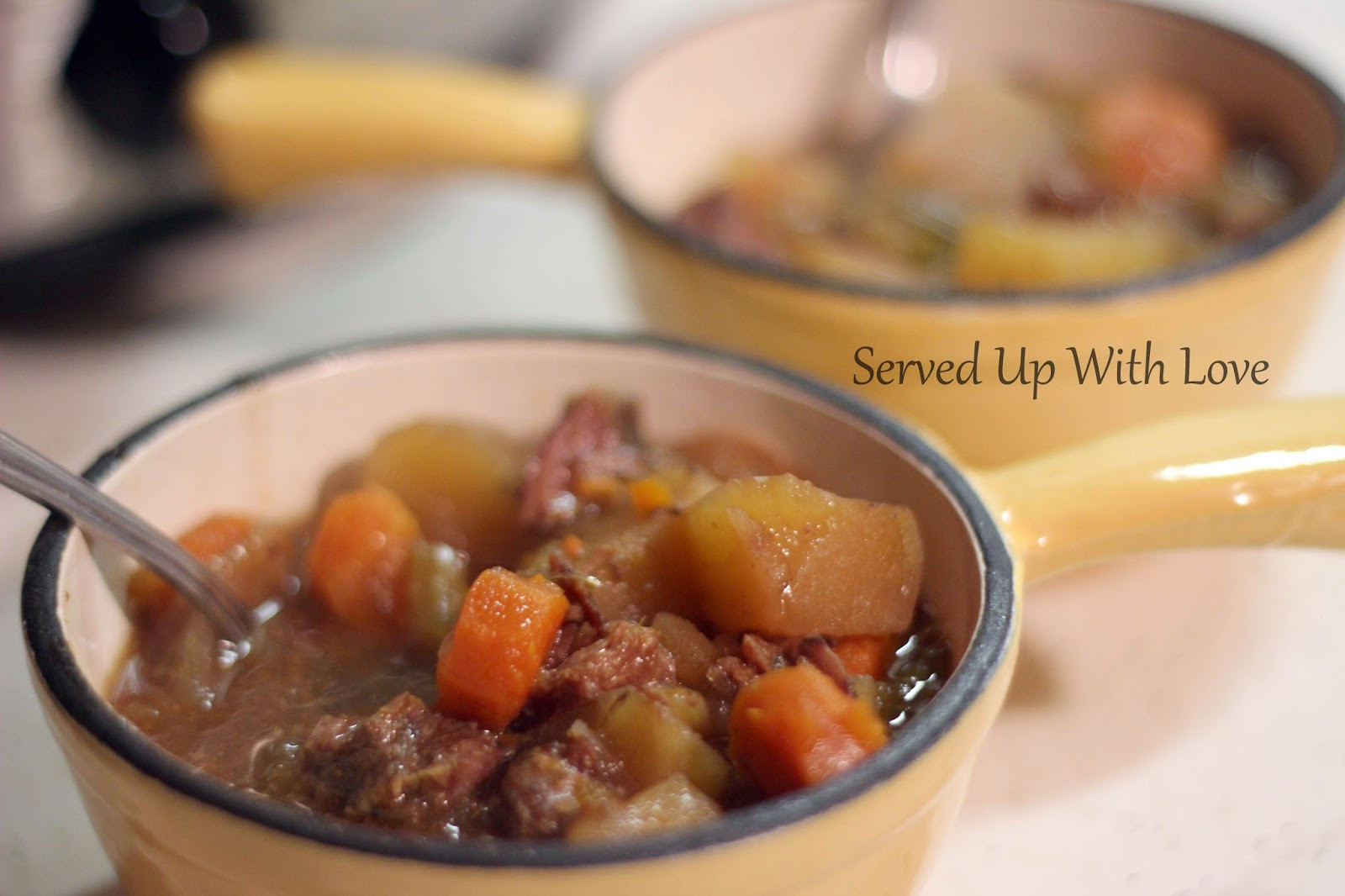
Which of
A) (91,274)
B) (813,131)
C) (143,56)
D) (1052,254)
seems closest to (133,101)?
(143,56)

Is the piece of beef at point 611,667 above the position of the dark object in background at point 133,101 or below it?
below

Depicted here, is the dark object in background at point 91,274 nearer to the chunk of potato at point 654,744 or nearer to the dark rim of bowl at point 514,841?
the dark rim of bowl at point 514,841

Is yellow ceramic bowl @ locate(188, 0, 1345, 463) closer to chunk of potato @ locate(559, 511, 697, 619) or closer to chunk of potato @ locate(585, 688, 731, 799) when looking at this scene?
chunk of potato @ locate(559, 511, 697, 619)

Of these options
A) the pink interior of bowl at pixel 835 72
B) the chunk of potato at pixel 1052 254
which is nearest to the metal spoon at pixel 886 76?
the pink interior of bowl at pixel 835 72

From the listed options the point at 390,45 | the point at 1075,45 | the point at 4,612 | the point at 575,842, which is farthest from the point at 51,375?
the point at 1075,45

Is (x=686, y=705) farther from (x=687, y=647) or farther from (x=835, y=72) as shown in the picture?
(x=835, y=72)

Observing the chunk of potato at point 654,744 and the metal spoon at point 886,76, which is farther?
the metal spoon at point 886,76

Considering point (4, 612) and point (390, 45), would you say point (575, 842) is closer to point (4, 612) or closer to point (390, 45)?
point (4, 612)
